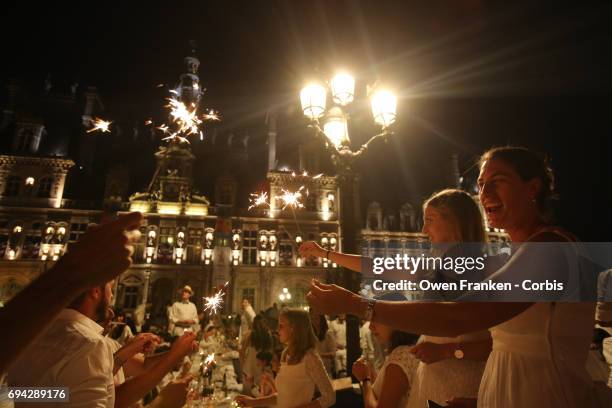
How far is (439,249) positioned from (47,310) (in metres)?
2.24

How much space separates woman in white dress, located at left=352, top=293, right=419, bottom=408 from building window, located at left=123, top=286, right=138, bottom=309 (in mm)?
25078

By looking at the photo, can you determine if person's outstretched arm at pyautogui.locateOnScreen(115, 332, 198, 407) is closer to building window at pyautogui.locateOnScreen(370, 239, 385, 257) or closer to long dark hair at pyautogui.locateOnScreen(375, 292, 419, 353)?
long dark hair at pyautogui.locateOnScreen(375, 292, 419, 353)

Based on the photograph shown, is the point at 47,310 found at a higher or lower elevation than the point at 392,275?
lower

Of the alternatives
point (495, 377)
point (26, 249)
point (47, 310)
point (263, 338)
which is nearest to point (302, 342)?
point (495, 377)

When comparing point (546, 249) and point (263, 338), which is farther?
point (263, 338)

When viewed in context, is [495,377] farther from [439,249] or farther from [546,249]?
[439,249]

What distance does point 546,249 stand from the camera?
142 centimetres

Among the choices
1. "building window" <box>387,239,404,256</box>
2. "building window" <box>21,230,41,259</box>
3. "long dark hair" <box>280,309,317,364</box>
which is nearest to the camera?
"long dark hair" <box>280,309,317,364</box>

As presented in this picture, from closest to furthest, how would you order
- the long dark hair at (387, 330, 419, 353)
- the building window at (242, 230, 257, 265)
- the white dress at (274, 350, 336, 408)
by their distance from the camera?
the long dark hair at (387, 330, 419, 353), the white dress at (274, 350, 336, 408), the building window at (242, 230, 257, 265)

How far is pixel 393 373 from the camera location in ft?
8.13

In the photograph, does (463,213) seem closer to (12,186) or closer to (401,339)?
(401,339)

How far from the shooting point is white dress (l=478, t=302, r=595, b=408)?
1.32 meters

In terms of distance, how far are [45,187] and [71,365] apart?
29.3 meters

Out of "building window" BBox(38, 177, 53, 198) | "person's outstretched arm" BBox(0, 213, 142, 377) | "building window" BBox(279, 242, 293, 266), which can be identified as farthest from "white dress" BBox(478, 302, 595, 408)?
"building window" BBox(38, 177, 53, 198)
